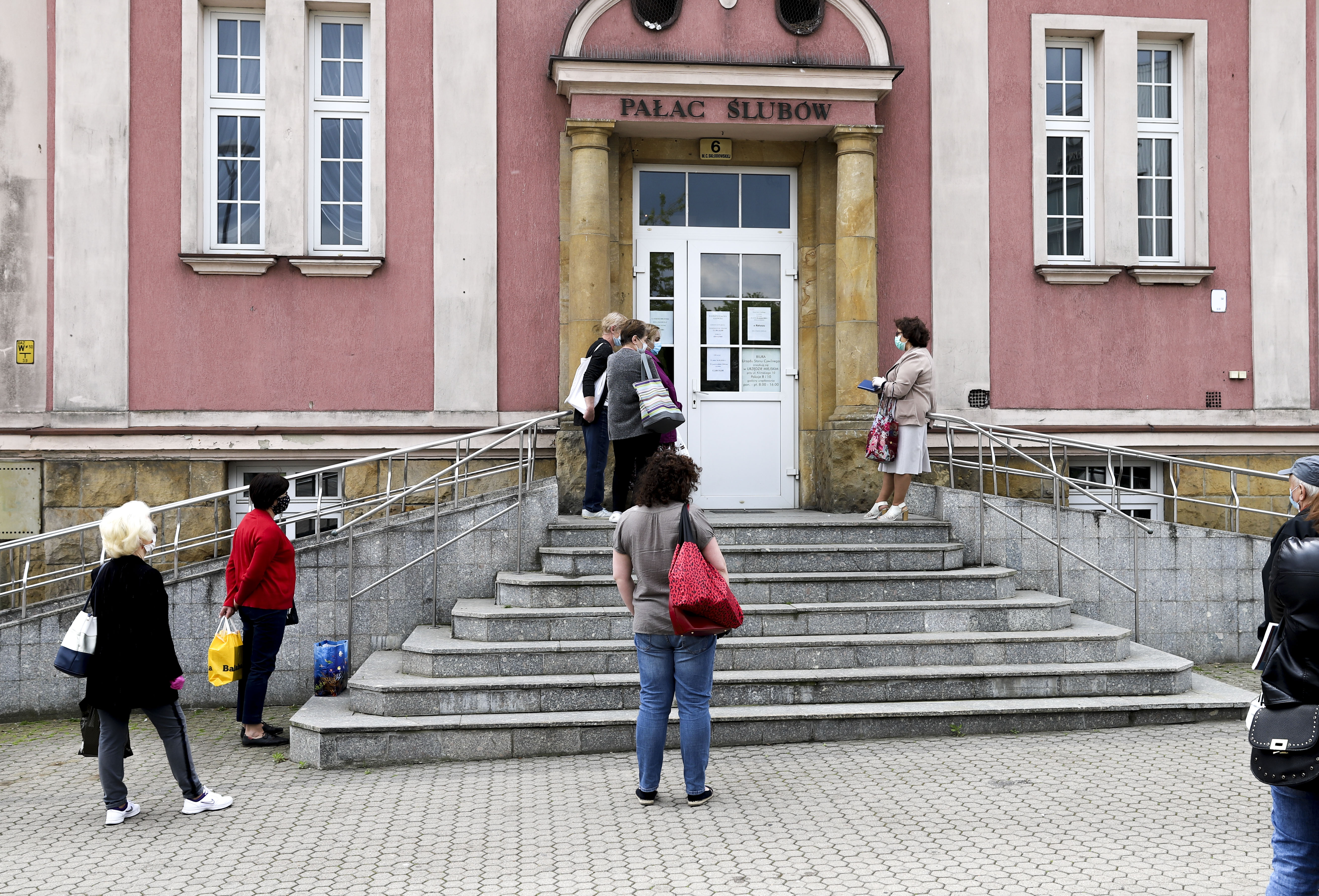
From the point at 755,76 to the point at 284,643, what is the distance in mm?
6367

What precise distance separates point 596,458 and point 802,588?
7.16 feet

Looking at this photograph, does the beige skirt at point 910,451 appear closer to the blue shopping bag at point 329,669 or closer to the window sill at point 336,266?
the blue shopping bag at point 329,669

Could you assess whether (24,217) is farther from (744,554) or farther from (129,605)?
(744,554)

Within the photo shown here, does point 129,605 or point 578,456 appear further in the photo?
point 578,456

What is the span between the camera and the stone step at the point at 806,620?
7.71 m

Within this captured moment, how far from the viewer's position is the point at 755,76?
1040cm

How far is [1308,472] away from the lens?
3750mm

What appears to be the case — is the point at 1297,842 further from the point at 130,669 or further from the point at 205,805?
the point at 130,669

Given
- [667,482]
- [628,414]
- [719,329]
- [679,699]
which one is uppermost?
[719,329]

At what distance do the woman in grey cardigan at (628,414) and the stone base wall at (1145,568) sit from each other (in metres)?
2.66

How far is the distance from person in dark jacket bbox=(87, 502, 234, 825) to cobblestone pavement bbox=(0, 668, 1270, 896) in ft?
0.57

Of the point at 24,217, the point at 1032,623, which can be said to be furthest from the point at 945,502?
the point at 24,217

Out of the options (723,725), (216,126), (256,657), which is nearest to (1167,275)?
(723,725)

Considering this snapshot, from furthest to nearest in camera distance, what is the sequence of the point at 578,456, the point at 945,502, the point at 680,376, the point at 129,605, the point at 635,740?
the point at 680,376 → the point at 578,456 → the point at 945,502 → the point at 635,740 → the point at 129,605
